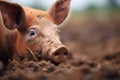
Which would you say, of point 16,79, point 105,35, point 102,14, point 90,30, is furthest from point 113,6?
point 16,79

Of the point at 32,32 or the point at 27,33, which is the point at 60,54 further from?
the point at 27,33

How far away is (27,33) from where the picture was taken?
1021 centimetres

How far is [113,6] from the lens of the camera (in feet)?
148

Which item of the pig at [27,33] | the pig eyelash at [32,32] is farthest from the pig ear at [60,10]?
the pig eyelash at [32,32]

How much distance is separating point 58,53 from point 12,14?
1.53m

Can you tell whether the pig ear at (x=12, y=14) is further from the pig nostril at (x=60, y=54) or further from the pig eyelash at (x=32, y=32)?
the pig nostril at (x=60, y=54)

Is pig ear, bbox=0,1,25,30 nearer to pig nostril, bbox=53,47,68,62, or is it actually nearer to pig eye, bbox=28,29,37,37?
pig eye, bbox=28,29,37,37

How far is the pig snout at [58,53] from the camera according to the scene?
9305 mm

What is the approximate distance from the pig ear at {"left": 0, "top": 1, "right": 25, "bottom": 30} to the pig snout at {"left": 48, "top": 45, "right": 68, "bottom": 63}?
4.01 feet

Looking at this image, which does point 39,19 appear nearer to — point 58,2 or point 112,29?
point 58,2

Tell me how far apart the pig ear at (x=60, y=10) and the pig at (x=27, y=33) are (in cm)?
17

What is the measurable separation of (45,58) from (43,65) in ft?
1.15

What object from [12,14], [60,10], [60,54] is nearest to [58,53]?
[60,54]

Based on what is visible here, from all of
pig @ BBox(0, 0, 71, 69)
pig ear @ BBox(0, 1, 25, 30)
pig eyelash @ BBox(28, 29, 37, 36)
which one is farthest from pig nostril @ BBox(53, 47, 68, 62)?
pig ear @ BBox(0, 1, 25, 30)
